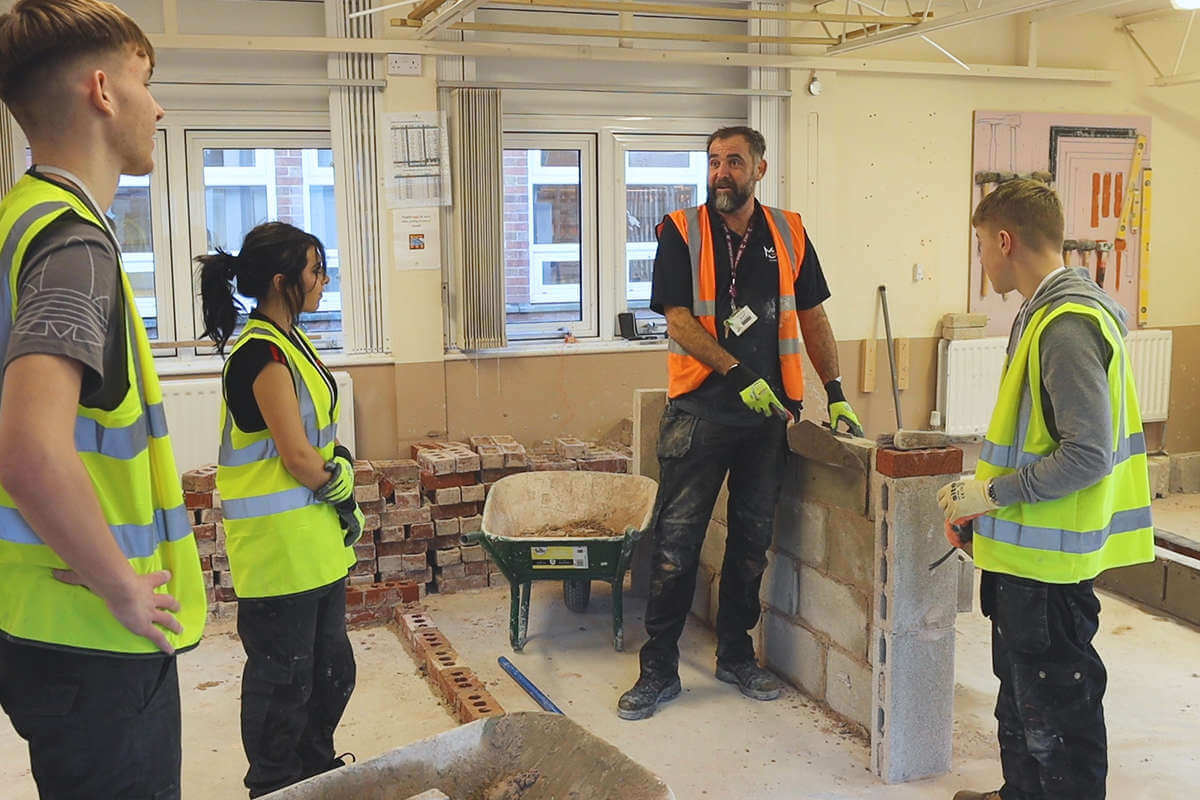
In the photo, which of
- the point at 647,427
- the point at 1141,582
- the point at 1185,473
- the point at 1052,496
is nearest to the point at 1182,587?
the point at 1141,582

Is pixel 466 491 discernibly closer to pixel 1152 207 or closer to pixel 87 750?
pixel 87 750

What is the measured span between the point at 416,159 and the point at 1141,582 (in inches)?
159

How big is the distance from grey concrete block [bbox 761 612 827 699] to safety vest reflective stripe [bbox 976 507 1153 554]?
1153 millimetres

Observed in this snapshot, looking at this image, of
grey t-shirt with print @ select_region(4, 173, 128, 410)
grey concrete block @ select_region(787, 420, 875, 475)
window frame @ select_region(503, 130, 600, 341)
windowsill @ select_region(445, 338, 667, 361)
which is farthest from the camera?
window frame @ select_region(503, 130, 600, 341)

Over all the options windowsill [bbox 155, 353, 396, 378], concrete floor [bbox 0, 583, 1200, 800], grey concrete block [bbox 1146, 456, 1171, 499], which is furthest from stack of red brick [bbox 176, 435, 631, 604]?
grey concrete block [bbox 1146, 456, 1171, 499]

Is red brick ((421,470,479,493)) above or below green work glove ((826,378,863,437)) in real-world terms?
below

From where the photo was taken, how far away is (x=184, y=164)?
17.5ft

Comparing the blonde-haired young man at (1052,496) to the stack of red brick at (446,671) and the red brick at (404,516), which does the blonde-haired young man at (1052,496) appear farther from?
the red brick at (404,516)

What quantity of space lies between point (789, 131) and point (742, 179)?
2847 millimetres

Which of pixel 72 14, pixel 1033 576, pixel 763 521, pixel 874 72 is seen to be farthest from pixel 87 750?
pixel 874 72

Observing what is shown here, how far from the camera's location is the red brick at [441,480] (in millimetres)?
5016

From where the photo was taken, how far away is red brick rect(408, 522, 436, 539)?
4.90 m

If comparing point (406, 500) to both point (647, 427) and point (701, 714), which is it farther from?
point (701, 714)

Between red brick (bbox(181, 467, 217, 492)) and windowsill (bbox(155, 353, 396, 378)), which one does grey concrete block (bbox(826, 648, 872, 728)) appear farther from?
windowsill (bbox(155, 353, 396, 378))
